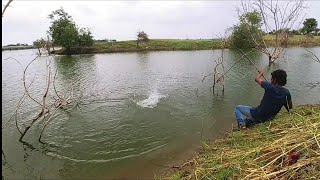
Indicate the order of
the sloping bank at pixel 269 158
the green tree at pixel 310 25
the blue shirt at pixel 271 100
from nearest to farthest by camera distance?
1. the sloping bank at pixel 269 158
2. the blue shirt at pixel 271 100
3. the green tree at pixel 310 25

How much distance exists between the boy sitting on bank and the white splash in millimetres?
6390

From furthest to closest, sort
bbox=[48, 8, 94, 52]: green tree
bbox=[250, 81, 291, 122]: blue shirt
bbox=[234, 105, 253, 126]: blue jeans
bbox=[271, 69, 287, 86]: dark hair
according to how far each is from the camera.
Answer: bbox=[48, 8, 94, 52]: green tree
bbox=[234, 105, 253, 126]: blue jeans
bbox=[250, 81, 291, 122]: blue shirt
bbox=[271, 69, 287, 86]: dark hair

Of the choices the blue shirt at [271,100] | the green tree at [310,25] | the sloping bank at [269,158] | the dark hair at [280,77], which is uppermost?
the green tree at [310,25]

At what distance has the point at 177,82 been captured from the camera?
2175cm

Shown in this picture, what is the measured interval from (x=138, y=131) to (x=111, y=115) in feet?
8.59

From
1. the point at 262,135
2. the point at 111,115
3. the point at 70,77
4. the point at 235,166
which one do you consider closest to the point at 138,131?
the point at 111,115

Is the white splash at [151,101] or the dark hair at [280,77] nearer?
the dark hair at [280,77]

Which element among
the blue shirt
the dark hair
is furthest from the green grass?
the dark hair

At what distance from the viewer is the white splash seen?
14733mm

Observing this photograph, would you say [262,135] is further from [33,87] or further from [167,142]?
[33,87]

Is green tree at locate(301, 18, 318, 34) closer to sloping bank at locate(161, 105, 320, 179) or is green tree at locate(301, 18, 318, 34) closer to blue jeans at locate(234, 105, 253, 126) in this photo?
blue jeans at locate(234, 105, 253, 126)

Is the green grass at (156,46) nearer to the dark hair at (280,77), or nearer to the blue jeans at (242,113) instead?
the blue jeans at (242,113)

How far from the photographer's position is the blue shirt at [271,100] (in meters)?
7.56

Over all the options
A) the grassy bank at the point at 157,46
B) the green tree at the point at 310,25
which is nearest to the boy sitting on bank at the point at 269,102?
the grassy bank at the point at 157,46
